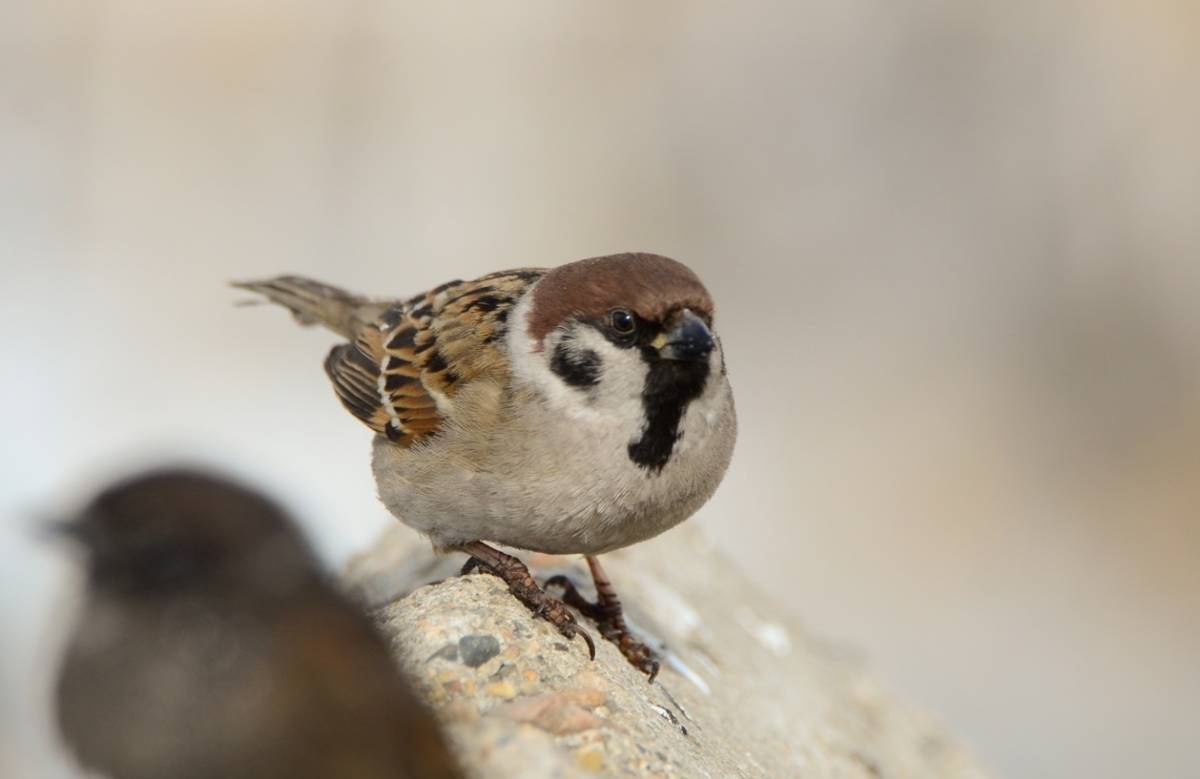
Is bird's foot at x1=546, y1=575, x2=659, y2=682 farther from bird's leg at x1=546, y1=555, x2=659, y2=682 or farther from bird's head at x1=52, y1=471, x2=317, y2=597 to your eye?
bird's head at x1=52, y1=471, x2=317, y2=597

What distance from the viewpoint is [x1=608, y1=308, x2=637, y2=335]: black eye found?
11.1ft

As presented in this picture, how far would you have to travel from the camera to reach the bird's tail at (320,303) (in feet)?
15.1

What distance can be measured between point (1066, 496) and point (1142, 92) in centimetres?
249

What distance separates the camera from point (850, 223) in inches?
392

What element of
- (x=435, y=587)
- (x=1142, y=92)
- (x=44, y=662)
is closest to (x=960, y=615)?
(x=1142, y=92)

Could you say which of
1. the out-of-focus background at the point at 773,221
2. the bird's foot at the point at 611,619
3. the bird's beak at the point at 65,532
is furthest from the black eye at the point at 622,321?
the out-of-focus background at the point at 773,221

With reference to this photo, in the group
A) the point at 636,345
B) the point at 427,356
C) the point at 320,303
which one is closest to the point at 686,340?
the point at 636,345

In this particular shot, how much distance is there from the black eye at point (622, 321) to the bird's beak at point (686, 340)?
65mm

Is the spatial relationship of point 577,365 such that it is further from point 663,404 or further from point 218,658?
point 218,658

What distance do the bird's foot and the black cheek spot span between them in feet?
1.84

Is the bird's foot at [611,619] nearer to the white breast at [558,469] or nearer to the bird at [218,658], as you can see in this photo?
the white breast at [558,469]

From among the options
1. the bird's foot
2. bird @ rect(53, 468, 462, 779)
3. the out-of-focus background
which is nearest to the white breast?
the bird's foot

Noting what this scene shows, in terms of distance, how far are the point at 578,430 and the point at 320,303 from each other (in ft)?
5.29

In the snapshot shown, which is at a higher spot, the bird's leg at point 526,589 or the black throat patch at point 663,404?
the black throat patch at point 663,404
